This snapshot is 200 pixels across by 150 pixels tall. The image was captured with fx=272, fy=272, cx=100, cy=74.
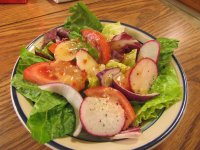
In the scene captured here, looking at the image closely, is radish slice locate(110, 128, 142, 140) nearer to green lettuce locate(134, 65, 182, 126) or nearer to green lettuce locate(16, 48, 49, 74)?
green lettuce locate(134, 65, 182, 126)

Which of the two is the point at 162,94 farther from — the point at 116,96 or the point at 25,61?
the point at 25,61

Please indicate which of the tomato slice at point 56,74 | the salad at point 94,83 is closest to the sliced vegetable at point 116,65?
the salad at point 94,83

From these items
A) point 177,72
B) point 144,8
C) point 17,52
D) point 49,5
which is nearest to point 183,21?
point 144,8

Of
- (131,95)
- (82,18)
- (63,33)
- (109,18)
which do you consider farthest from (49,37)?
(109,18)

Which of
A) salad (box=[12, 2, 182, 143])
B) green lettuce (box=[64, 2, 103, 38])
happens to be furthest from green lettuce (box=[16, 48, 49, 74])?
green lettuce (box=[64, 2, 103, 38])

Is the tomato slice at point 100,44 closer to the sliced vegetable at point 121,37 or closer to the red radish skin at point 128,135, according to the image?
the sliced vegetable at point 121,37

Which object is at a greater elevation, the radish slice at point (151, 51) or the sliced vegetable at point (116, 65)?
the radish slice at point (151, 51)

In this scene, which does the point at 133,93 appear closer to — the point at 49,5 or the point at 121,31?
the point at 121,31

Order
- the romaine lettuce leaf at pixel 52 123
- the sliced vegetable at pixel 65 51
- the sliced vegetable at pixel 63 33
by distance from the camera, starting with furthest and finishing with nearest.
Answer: the sliced vegetable at pixel 63 33, the sliced vegetable at pixel 65 51, the romaine lettuce leaf at pixel 52 123
